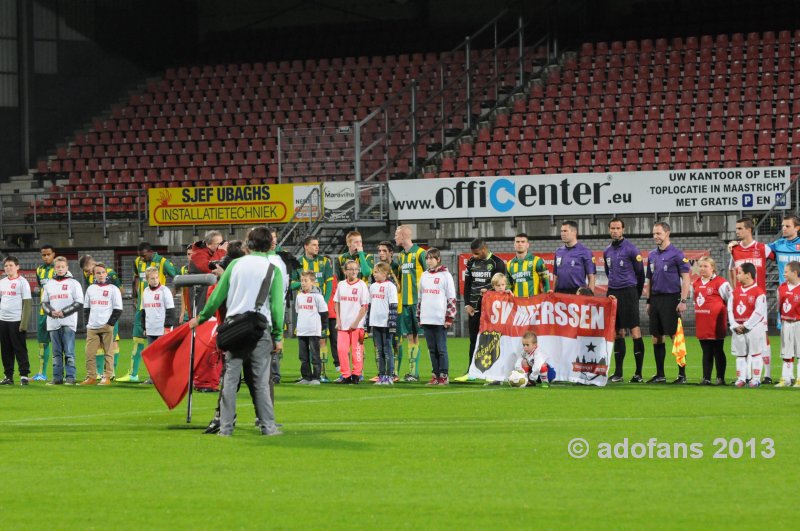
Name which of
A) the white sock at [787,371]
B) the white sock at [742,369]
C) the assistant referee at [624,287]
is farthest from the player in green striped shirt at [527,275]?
the white sock at [787,371]

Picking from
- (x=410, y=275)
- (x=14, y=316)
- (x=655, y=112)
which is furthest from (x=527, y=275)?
(x=655, y=112)

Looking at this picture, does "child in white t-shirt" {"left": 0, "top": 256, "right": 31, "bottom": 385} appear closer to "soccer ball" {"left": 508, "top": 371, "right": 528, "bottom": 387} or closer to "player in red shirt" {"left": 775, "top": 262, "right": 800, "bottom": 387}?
"soccer ball" {"left": 508, "top": 371, "right": 528, "bottom": 387}

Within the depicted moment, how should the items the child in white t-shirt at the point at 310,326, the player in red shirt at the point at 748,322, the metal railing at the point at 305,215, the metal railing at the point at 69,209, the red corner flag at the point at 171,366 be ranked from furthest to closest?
the metal railing at the point at 69,209 < the metal railing at the point at 305,215 < the child in white t-shirt at the point at 310,326 < the player in red shirt at the point at 748,322 < the red corner flag at the point at 171,366

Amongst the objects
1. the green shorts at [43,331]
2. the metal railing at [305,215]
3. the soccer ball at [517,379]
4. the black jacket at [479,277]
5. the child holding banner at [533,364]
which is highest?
the metal railing at [305,215]

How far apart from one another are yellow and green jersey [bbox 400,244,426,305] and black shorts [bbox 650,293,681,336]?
3.28 m

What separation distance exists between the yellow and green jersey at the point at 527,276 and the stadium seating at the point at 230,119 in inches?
685

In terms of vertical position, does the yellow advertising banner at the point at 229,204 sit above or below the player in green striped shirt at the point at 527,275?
above

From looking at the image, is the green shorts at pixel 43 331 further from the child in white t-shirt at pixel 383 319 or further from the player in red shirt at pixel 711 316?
the player in red shirt at pixel 711 316

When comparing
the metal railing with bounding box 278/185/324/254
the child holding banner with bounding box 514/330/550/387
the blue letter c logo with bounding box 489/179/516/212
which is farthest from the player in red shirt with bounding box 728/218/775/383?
the metal railing with bounding box 278/185/324/254

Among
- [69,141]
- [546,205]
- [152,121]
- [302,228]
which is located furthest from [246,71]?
[546,205]

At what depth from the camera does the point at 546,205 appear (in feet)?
101

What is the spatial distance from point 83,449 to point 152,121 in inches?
1203

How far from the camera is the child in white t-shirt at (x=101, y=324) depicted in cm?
1812

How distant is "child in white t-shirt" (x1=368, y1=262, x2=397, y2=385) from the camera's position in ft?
56.9
